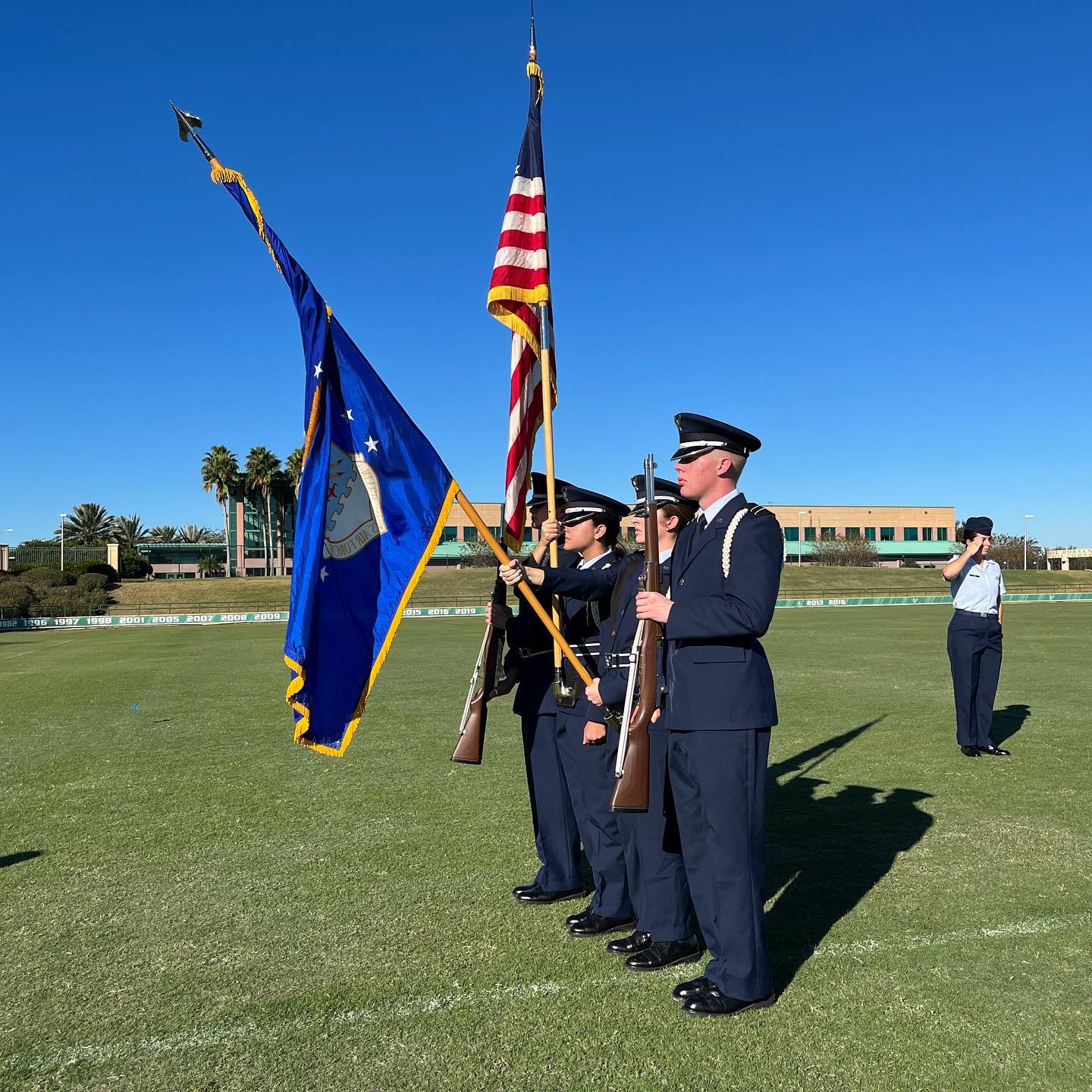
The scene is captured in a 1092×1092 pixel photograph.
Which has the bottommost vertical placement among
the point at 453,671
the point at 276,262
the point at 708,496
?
the point at 453,671

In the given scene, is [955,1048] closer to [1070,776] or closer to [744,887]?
[744,887]

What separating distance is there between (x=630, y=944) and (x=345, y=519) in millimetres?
2424

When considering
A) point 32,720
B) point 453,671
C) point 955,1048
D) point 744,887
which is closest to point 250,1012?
point 744,887

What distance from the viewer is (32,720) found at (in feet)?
39.7

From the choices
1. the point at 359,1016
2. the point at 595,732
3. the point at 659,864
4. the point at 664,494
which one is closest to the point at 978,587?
the point at 664,494

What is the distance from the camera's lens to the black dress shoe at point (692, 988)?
3.71m

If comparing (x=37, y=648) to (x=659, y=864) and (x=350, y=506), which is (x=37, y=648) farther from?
(x=659, y=864)

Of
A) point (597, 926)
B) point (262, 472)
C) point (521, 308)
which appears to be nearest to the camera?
point (597, 926)

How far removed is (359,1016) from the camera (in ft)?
12.0

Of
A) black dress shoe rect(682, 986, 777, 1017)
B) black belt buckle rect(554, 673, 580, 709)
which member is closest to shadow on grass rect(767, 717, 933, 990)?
black dress shoe rect(682, 986, 777, 1017)

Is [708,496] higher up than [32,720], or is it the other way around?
[708,496]

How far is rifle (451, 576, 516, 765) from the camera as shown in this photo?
16.4 ft

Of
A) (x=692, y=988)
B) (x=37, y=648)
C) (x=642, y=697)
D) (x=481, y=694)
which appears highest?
(x=642, y=697)

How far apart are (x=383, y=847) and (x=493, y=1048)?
2835 mm
